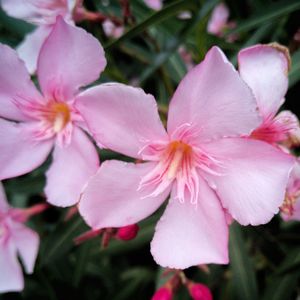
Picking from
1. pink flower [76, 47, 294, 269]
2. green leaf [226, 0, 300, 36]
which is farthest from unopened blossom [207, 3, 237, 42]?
pink flower [76, 47, 294, 269]

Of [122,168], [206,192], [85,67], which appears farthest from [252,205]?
[85,67]

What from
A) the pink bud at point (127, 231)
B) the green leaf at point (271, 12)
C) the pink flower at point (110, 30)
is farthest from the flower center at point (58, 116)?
the pink flower at point (110, 30)

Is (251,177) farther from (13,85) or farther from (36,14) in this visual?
(36,14)

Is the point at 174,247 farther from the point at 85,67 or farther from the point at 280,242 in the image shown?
the point at 280,242

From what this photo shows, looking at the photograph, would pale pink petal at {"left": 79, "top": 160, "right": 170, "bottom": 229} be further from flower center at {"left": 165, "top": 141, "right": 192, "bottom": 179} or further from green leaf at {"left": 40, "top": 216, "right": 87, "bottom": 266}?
green leaf at {"left": 40, "top": 216, "right": 87, "bottom": 266}

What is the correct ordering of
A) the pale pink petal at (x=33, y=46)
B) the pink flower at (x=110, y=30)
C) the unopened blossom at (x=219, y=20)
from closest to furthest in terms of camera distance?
the pale pink petal at (x=33, y=46), the pink flower at (x=110, y=30), the unopened blossom at (x=219, y=20)

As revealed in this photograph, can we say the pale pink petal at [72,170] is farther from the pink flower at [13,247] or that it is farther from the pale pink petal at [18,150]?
the pink flower at [13,247]
